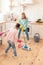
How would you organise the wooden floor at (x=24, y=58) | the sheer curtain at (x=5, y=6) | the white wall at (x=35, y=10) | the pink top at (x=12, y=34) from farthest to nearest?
the sheer curtain at (x=5, y=6)
the white wall at (x=35, y=10)
the pink top at (x=12, y=34)
the wooden floor at (x=24, y=58)

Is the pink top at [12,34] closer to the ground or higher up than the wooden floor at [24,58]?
higher up

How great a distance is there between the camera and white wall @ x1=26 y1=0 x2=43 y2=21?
5.84 m

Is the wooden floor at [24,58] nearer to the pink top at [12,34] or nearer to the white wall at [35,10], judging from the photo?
the pink top at [12,34]

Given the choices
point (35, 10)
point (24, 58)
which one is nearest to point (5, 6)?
point (35, 10)

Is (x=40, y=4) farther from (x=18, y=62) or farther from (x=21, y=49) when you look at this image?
(x=18, y=62)

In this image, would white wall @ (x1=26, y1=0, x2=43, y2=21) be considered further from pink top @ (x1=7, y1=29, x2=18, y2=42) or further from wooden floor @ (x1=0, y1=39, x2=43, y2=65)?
pink top @ (x1=7, y1=29, x2=18, y2=42)

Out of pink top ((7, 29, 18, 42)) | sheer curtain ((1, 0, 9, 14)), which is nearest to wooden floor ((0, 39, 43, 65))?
pink top ((7, 29, 18, 42))

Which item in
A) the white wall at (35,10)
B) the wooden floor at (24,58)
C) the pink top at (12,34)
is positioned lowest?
the wooden floor at (24,58)

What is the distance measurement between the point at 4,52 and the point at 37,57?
2.93 feet

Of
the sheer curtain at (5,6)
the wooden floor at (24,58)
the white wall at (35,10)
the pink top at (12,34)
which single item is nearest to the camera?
the wooden floor at (24,58)

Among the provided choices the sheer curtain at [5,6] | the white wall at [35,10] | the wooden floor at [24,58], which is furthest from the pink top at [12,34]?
the sheer curtain at [5,6]

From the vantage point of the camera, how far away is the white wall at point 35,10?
19.2 ft

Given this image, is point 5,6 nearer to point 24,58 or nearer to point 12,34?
point 12,34

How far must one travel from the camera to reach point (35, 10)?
5.93 meters
